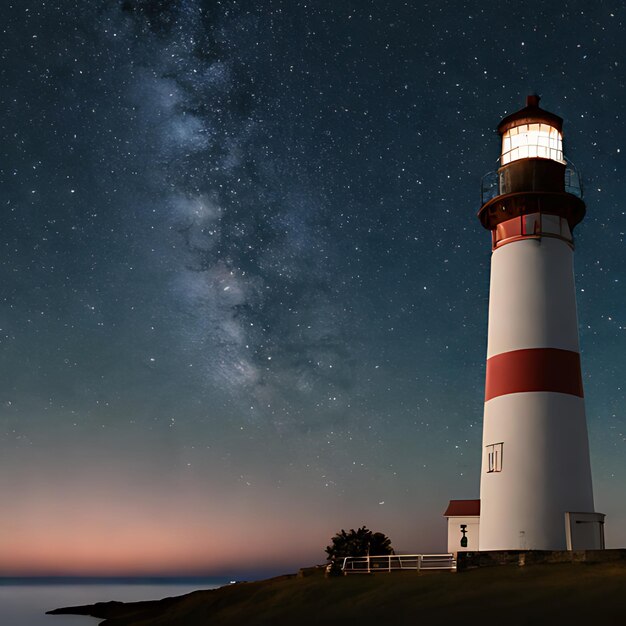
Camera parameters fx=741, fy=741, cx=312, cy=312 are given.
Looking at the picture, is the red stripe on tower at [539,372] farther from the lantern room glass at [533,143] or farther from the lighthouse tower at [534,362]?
the lantern room glass at [533,143]

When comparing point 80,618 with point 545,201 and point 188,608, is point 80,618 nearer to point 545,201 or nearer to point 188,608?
point 188,608

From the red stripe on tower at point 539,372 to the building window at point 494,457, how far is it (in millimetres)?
1784

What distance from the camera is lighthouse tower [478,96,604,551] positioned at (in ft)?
80.0

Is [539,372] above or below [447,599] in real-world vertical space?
above

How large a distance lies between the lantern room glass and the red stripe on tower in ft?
25.4

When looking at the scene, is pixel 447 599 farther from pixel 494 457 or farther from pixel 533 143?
pixel 533 143

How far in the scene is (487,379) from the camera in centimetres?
2694

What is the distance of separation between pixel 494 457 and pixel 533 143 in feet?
39.6

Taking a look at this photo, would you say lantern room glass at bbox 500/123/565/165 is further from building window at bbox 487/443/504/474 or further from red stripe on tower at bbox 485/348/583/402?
building window at bbox 487/443/504/474

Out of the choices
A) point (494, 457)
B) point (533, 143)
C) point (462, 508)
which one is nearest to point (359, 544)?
point (462, 508)

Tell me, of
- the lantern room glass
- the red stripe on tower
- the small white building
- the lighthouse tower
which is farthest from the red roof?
the lantern room glass

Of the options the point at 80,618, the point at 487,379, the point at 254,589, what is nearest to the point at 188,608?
the point at 254,589

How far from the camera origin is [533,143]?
2852 centimetres

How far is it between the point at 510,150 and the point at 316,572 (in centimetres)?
1858
